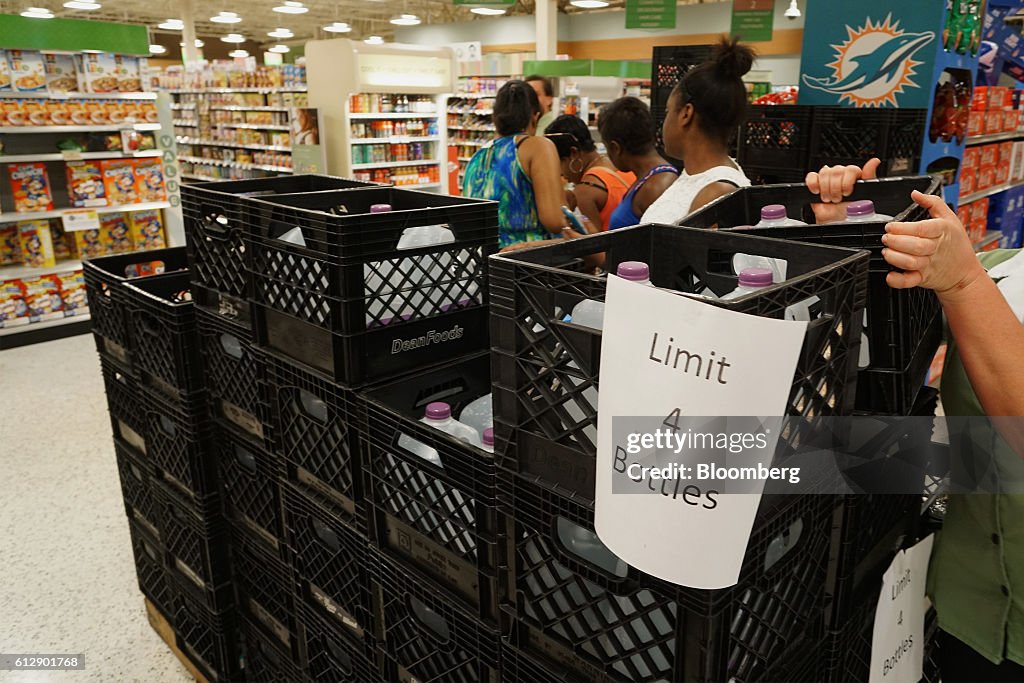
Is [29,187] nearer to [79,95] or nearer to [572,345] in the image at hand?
[79,95]

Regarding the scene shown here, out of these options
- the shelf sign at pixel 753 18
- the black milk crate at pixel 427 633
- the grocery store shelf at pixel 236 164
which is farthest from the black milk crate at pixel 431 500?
the shelf sign at pixel 753 18

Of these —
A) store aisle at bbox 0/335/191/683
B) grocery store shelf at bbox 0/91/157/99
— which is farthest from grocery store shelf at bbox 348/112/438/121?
store aisle at bbox 0/335/191/683

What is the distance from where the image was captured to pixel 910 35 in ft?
13.0

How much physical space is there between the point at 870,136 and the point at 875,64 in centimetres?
50

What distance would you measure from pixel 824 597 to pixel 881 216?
837 mm

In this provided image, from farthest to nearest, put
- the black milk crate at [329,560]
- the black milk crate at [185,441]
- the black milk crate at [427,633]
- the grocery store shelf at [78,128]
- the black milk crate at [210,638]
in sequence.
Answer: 1. the grocery store shelf at [78,128]
2. the black milk crate at [210,638]
3. the black milk crate at [185,441]
4. the black milk crate at [329,560]
5. the black milk crate at [427,633]

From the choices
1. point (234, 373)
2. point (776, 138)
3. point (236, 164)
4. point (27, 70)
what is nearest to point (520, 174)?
point (776, 138)

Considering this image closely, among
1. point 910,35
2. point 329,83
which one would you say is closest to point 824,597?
point 910,35

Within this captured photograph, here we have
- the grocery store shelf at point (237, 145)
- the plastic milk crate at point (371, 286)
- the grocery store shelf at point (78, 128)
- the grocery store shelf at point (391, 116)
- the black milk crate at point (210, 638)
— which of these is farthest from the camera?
the grocery store shelf at point (237, 145)

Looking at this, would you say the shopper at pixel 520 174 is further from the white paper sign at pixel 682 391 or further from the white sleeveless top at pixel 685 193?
the white paper sign at pixel 682 391

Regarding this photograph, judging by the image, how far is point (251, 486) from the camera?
1946mm

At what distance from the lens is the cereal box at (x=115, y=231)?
688 centimetres

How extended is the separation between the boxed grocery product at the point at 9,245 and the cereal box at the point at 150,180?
41.5 inches

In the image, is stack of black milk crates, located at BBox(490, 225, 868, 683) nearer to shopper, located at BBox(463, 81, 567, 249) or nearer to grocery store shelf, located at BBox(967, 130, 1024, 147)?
shopper, located at BBox(463, 81, 567, 249)
